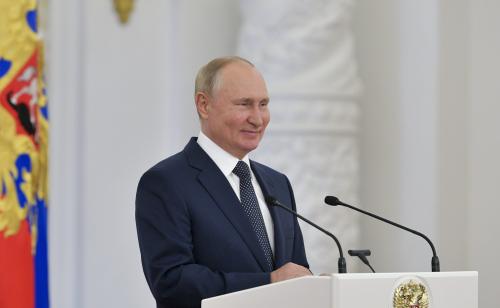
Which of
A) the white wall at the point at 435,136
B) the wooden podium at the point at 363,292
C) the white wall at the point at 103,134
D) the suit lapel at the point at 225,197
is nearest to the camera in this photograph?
the wooden podium at the point at 363,292

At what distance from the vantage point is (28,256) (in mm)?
4336

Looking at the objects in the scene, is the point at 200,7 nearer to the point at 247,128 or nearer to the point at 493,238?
the point at 493,238

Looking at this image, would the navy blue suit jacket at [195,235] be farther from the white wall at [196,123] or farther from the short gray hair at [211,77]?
the white wall at [196,123]

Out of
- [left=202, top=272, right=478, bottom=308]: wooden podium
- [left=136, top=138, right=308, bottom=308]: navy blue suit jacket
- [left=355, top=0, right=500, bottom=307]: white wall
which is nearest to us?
[left=202, top=272, right=478, bottom=308]: wooden podium

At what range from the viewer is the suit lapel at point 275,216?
3.06m

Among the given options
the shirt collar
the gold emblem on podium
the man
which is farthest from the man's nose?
the gold emblem on podium

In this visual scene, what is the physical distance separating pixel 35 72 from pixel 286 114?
1.22 meters

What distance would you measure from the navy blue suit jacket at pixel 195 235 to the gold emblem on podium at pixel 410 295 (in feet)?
1.48

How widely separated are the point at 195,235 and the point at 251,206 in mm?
217

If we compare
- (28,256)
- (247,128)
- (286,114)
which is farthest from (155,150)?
(247,128)

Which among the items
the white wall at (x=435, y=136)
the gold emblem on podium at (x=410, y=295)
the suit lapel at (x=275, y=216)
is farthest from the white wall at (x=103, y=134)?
the gold emblem on podium at (x=410, y=295)

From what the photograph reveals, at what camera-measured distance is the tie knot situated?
3131 mm

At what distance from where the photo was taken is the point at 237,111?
3076mm

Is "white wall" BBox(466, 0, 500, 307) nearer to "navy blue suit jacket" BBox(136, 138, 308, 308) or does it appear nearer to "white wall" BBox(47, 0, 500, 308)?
"white wall" BBox(47, 0, 500, 308)
